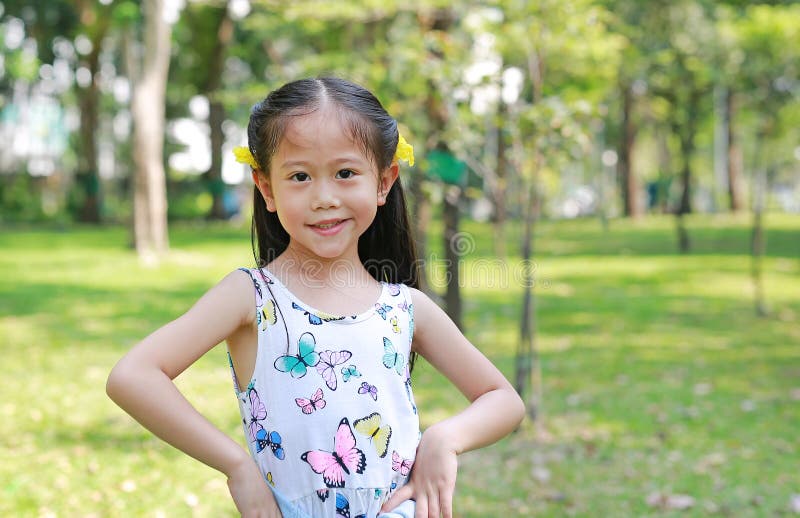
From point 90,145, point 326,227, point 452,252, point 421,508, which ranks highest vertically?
point 90,145

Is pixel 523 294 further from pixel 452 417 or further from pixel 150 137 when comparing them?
pixel 150 137

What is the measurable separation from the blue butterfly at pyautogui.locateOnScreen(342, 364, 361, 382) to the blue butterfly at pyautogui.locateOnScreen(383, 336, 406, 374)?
6 centimetres

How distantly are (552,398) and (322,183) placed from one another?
16.1 ft

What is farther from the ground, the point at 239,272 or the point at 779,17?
the point at 779,17

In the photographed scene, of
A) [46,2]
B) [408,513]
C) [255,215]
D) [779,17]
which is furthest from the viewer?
[46,2]

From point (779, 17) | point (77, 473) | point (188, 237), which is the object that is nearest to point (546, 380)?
point (77, 473)

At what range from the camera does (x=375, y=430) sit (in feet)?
5.60

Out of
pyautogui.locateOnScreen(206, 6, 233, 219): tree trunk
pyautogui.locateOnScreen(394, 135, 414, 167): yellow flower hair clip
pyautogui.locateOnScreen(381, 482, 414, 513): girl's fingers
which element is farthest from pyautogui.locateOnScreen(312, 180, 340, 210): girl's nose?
pyautogui.locateOnScreen(206, 6, 233, 219): tree trunk

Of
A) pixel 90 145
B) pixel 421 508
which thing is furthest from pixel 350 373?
pixel 90 145

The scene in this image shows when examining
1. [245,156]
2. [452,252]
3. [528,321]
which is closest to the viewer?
[245,156]

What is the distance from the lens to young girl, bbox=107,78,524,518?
Result: 1669 millimetres

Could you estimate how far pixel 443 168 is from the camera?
634cm

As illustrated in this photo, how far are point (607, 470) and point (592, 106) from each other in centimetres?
207

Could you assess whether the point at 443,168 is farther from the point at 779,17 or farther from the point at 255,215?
the point at 779,17
